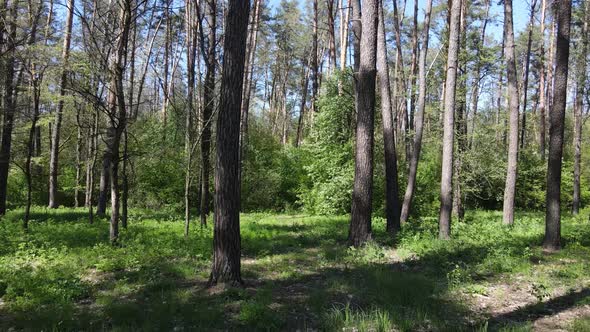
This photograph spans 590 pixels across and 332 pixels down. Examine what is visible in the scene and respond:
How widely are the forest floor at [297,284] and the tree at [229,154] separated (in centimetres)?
42

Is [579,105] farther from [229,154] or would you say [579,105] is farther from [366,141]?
[229,154]

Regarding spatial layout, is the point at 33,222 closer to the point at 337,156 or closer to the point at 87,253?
the point at 87,253

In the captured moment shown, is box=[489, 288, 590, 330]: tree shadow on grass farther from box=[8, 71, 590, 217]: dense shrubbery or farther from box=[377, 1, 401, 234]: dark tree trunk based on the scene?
box=[8, 71, 590, 217]: dense shrubbery

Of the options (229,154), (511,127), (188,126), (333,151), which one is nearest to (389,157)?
(511,127)

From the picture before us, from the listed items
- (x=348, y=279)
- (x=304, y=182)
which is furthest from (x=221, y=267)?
(x=304, y=182)

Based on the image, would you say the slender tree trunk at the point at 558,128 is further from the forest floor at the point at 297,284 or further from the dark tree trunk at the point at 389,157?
the dark tree trunk at the point at 389,157

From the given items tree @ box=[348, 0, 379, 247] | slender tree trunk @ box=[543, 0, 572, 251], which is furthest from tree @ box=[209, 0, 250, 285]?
slender tree trunk @ box=[543, 0, 572, 251]

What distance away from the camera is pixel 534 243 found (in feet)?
29.1

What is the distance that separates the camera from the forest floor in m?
4.37

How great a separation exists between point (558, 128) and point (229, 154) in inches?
283

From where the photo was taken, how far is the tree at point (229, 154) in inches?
215

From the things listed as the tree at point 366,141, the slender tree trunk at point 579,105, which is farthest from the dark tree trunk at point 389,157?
the slender tree trunk at point 579,105

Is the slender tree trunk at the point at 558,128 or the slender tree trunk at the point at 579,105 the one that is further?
the slender tree trunk at the point at 579,105

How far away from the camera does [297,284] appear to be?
19.7 ft
